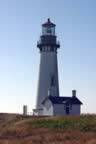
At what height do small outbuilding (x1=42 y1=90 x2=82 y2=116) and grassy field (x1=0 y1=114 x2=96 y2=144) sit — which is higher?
small outbuilding (x1=42 y1=90 x2=82 y2=116)

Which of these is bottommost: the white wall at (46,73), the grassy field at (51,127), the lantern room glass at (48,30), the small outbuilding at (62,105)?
the grassy field at (51,127)

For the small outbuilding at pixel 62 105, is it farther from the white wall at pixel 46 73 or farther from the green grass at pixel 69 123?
the green grass at pixel 69 123

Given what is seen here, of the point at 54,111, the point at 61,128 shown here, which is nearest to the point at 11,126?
the point at 61,128

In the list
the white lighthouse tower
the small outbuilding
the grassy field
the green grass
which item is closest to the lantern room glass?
the white lighthouse tower

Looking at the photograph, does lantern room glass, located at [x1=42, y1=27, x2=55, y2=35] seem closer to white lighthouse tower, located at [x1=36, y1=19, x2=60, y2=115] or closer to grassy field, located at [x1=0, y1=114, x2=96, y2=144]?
white lighthouse tower, located at [x1=36, y1=19, x2=60, y2=115]

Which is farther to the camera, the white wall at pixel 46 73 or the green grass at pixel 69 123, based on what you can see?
the white wall at pixel 46 73

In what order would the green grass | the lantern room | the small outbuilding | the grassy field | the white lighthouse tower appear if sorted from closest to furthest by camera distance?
the grassy field → the green grass → the small outbuilding → the white lighthouse tower → the lantern room

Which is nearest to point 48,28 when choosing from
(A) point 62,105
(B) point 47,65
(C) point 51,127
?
(B) point 47,65

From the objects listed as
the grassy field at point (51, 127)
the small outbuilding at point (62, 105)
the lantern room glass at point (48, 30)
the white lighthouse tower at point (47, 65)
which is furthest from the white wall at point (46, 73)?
the grassy field at point (51, 127)

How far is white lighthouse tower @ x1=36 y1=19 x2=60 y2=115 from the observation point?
56875 millimetres

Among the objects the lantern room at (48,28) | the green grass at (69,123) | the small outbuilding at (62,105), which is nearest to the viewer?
the green grass at (69,123)

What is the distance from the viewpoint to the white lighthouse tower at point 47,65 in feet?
187

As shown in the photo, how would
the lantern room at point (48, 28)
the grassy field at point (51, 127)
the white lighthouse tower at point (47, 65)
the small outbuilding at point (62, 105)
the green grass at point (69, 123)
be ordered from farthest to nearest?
the lantern room at point (48, 28)
the white lighthouse tower at point (47, 65)
the small outbuilding at point (62, 105)
the green grass at point (69, 123)
the grassy field at point (51, 127)

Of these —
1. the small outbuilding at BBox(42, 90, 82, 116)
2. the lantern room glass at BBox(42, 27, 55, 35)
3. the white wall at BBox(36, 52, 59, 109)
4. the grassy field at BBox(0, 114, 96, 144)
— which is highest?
the lantern room glass at BBox(42, 27, 55, 35)
